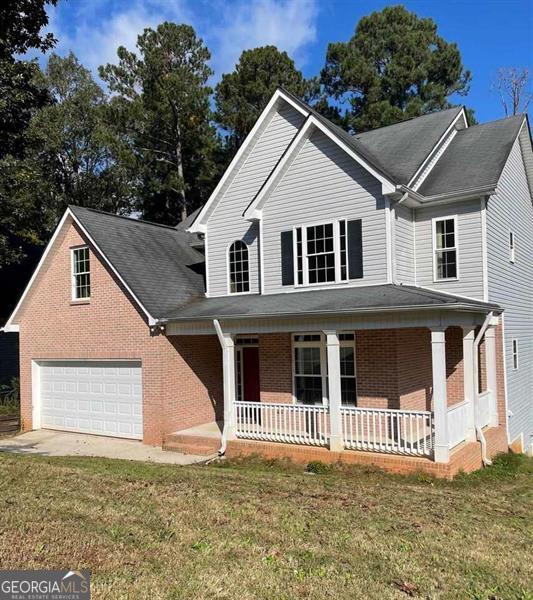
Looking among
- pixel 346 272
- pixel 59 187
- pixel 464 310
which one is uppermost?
pixel 59 187

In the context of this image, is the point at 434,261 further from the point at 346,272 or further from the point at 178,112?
the point at 178,112

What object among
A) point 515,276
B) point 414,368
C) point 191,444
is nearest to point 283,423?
point 191,444

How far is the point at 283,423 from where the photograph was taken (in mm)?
A: 12867

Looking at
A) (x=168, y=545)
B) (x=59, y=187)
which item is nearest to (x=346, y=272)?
(x=168, y=545)

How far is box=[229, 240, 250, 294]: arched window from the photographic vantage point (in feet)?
51.9

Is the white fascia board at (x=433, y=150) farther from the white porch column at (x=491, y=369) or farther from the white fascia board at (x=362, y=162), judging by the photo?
the white porch column at (x=491, y=369)

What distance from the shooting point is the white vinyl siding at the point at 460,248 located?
42.9ft

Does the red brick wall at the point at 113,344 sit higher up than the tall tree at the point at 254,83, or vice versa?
the tall tree at the point at 254,83

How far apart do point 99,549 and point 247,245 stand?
1103cm

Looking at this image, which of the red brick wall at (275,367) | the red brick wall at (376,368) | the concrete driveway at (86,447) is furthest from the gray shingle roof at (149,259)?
the red brick wall at (376,368)

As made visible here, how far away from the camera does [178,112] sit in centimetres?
3366

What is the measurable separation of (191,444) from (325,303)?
503 cm

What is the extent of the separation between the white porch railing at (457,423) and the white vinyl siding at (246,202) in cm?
660

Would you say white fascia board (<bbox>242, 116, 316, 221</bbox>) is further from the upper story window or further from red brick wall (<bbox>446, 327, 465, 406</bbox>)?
red brick wall (<bbox>446, 327, 465, 406</bbox>)
